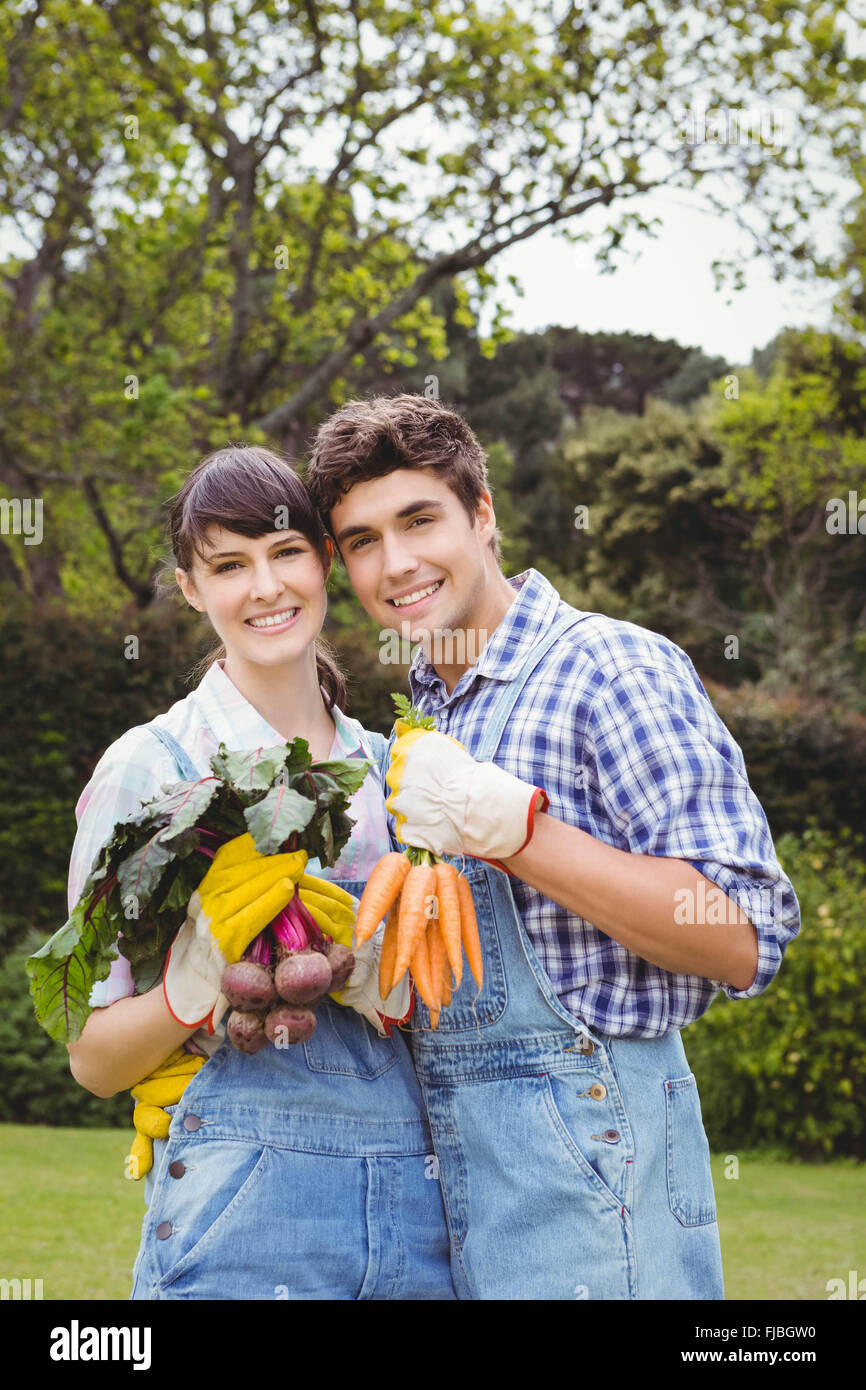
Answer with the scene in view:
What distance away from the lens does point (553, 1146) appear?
6.71ft

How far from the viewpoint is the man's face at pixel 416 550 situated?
2475 mm

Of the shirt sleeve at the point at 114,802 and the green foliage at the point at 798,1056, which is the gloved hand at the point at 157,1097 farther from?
the green foliage at the point at 798,1056

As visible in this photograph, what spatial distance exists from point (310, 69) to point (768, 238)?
3658 mm

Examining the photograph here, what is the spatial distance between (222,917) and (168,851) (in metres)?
0.14

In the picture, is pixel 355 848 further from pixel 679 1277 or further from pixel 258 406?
pixel 258 406

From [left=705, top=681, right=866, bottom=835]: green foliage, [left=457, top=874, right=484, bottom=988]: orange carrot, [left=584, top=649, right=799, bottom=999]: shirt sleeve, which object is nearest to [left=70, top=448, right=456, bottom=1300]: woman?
[left=457, top=874, right=484, bottom=988]: orange carrot

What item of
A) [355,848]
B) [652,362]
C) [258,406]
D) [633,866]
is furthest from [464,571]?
[652,362]

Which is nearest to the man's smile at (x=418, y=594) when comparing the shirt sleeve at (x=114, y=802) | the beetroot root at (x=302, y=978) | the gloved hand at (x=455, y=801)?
the gloved hand at (x=455, y=801)

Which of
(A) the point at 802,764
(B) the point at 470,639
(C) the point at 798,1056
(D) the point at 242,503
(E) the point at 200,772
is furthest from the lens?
(A) the point at 802,764

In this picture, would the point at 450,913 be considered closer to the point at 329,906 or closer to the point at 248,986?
the point at 329,906

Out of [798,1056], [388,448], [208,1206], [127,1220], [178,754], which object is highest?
[388,448]

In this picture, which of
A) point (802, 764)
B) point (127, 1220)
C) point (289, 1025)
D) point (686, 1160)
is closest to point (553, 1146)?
point (686, 1160)

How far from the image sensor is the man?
2.04m

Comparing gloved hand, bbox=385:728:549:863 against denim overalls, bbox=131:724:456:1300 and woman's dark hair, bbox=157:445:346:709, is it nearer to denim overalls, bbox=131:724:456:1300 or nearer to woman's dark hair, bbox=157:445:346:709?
denim overalls, bbox=131:724:456:1300
